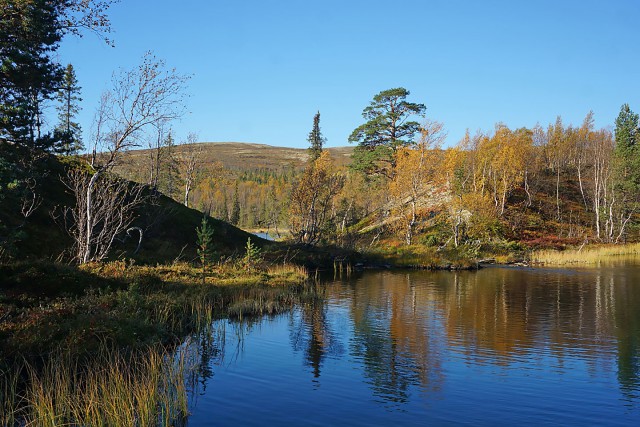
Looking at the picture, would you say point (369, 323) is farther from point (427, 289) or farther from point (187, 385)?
point (427, 289)

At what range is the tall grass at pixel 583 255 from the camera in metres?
48.5

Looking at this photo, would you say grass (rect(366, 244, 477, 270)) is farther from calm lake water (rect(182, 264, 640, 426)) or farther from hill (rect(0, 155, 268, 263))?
calm lake water (rect(182, 264, 640, 426))

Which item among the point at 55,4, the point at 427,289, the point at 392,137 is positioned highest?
the point at 392,137

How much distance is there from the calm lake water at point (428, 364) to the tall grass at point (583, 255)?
2352cm

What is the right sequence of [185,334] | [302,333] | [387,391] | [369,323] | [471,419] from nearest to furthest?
[471,419] < [387,391] < [185,334] < [302,333] < [369,323]

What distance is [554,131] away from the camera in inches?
4382

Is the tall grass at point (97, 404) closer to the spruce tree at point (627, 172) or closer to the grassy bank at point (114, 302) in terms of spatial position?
Answer: the grassy bank at point (114, 302)

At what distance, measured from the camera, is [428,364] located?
14.2 meters

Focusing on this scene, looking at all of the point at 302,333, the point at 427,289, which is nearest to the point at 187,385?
the point at 302,333

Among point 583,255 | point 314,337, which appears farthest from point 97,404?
point 583,255

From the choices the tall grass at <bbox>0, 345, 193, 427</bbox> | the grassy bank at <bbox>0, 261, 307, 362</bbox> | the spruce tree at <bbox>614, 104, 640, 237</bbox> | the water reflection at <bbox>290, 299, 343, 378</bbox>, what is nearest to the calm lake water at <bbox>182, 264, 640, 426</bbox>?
the water reflection at <bbox>290, 299, 343, 378</bbox>

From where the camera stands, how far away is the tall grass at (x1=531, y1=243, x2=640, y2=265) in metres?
48.5

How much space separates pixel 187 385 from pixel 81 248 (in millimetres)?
13757

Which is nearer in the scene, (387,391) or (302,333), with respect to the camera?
(387,391)
